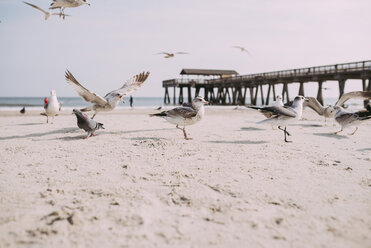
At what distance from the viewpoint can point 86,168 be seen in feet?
14.2

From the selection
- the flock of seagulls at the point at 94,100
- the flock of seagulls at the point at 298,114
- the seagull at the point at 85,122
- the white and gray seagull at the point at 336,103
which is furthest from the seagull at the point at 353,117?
the seagull at the point at 85,122

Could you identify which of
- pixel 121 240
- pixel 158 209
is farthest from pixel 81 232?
pixel 158 209

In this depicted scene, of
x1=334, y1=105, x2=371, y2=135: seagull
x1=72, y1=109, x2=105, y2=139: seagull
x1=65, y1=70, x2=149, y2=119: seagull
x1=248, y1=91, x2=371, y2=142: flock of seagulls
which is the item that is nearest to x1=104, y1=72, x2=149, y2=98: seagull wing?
x1=65, y1=70, x2=149, y2=119: seagull

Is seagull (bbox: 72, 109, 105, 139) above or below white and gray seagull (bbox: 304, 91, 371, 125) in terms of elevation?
below

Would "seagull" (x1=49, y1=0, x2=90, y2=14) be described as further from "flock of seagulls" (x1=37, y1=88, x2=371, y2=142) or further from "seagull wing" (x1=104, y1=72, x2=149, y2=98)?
"seagull wing" (x1=104, y1=72, x2=149, y2=98)

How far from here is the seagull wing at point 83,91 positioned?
7.30m

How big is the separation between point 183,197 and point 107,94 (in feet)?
22.8

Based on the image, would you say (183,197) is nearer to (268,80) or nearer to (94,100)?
(94,100)

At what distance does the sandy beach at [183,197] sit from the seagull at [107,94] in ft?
7.63

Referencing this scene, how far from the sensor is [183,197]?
125 inches

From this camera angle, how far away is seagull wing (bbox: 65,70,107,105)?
24.0 feet

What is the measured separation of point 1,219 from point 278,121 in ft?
21.1

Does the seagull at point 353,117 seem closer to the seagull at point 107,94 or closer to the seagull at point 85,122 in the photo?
the seagull at point 107,94

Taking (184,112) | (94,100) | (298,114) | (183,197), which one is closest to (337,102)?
(298,114)
